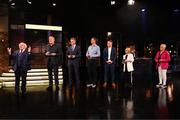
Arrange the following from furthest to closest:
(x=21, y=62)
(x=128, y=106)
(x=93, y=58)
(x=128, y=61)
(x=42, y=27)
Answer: (x=42, y=27) → (x=128, y=61) → (x=93, y=58) → (x=21, y=62) → (x=128, y=106)

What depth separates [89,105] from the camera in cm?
862

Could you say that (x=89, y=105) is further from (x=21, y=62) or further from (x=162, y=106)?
(x=21, y=62)

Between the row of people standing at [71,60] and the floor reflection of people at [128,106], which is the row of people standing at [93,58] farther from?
the floor reflection of people at [128,106]

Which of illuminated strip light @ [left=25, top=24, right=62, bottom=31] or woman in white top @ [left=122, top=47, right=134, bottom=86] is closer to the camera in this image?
woman in white top @ [left=122, top=47, right=134, bottom=86]

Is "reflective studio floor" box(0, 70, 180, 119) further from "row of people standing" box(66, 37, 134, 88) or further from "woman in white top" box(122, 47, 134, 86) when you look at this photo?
"woman in white top" box(122, 47, 134, 86)

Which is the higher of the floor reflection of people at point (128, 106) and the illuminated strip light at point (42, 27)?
the illuminated strip light at point (42, 27)

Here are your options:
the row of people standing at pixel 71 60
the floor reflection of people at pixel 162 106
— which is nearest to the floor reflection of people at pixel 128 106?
the floor reflection of people at pixel 162 106

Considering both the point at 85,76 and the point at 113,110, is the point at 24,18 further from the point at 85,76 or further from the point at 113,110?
the point at 113,110

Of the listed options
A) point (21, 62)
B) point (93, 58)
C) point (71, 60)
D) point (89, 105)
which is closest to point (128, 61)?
point (93, 58)

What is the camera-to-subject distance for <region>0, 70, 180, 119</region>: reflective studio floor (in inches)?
294

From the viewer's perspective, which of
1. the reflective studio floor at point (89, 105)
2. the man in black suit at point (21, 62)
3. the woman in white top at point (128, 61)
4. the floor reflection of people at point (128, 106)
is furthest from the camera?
the woman in white top at point (128, 61)

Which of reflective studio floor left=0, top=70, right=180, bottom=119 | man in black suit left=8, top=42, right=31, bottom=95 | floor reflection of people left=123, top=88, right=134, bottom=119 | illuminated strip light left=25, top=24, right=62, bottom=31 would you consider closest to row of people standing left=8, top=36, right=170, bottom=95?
man in black suit left=8, top=42, right=31, bottom=95

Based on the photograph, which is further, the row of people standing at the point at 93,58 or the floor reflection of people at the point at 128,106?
the row of people standing at the point at 93,58

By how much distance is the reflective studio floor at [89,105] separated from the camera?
7461mm
